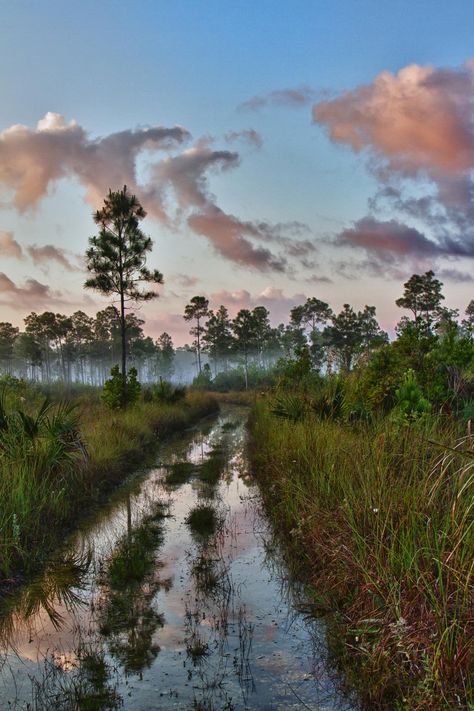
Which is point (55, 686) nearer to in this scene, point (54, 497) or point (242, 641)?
point (242, 641)

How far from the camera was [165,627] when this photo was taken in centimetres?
497

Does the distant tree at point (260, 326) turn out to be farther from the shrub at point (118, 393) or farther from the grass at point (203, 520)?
the grass at point (203, 520)

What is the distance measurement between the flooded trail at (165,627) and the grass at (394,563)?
0.33 m

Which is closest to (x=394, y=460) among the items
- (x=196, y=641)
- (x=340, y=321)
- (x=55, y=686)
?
(x=196, y=641)

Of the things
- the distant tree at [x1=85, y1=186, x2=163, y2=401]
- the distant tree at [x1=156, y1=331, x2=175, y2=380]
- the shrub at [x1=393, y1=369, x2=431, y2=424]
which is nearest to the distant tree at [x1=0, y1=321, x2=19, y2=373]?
the distant tree at [x1=156, y1=331, x2=175, y2=380]

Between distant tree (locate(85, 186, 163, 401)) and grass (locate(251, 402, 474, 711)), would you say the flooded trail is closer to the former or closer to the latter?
grass (locate(251, 402, 474, 711))

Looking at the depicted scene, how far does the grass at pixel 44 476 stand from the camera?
6.48 metres

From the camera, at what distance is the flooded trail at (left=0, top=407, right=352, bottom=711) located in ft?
12.7

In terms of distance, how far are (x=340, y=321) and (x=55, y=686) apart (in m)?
62.1

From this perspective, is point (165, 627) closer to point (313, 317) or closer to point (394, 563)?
point (394, 563)

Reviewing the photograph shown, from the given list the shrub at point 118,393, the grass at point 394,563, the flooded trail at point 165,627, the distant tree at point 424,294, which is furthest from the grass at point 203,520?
the distant tree at point 424,294

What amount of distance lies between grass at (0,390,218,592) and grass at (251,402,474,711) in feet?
11.0

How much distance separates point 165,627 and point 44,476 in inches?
168

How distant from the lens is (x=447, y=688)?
3131 millimetres
